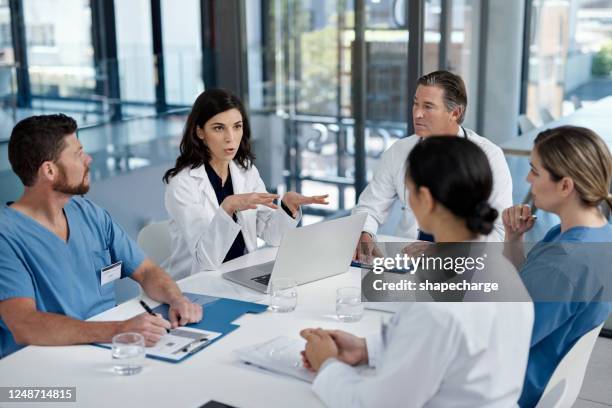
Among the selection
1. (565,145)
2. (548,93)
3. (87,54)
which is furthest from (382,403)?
(87,54)

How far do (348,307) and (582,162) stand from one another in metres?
0.78

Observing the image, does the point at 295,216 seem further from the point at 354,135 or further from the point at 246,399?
the point at 354,135

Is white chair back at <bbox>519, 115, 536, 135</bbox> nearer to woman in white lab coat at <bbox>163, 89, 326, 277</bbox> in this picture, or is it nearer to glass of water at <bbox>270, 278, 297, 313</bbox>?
woman in white lab coat at <bbox>163, 89, 326, 277</bbox>

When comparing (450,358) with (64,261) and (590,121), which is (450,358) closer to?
(64,261)

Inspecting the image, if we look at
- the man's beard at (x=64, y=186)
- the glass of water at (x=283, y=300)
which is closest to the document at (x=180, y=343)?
the glass of water at (x=283, y=300)

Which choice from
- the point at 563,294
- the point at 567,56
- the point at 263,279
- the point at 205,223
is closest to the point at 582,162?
the point at 563,294

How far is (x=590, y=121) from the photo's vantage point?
4.21 m

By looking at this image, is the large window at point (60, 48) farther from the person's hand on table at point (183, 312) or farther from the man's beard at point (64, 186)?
the person's hand on table at point (183, 312)

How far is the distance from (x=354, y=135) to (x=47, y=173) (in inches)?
124

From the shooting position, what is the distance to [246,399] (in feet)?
5.74

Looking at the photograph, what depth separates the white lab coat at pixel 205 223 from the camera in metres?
2.84

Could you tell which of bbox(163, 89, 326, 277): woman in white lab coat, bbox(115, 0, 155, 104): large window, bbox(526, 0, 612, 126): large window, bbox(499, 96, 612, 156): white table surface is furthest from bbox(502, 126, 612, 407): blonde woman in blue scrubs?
bbox(115, 0, 155, 104): large window

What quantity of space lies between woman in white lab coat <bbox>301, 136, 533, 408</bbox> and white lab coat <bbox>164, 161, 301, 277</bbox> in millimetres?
1330

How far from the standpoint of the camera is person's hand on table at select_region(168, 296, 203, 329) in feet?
7.25
